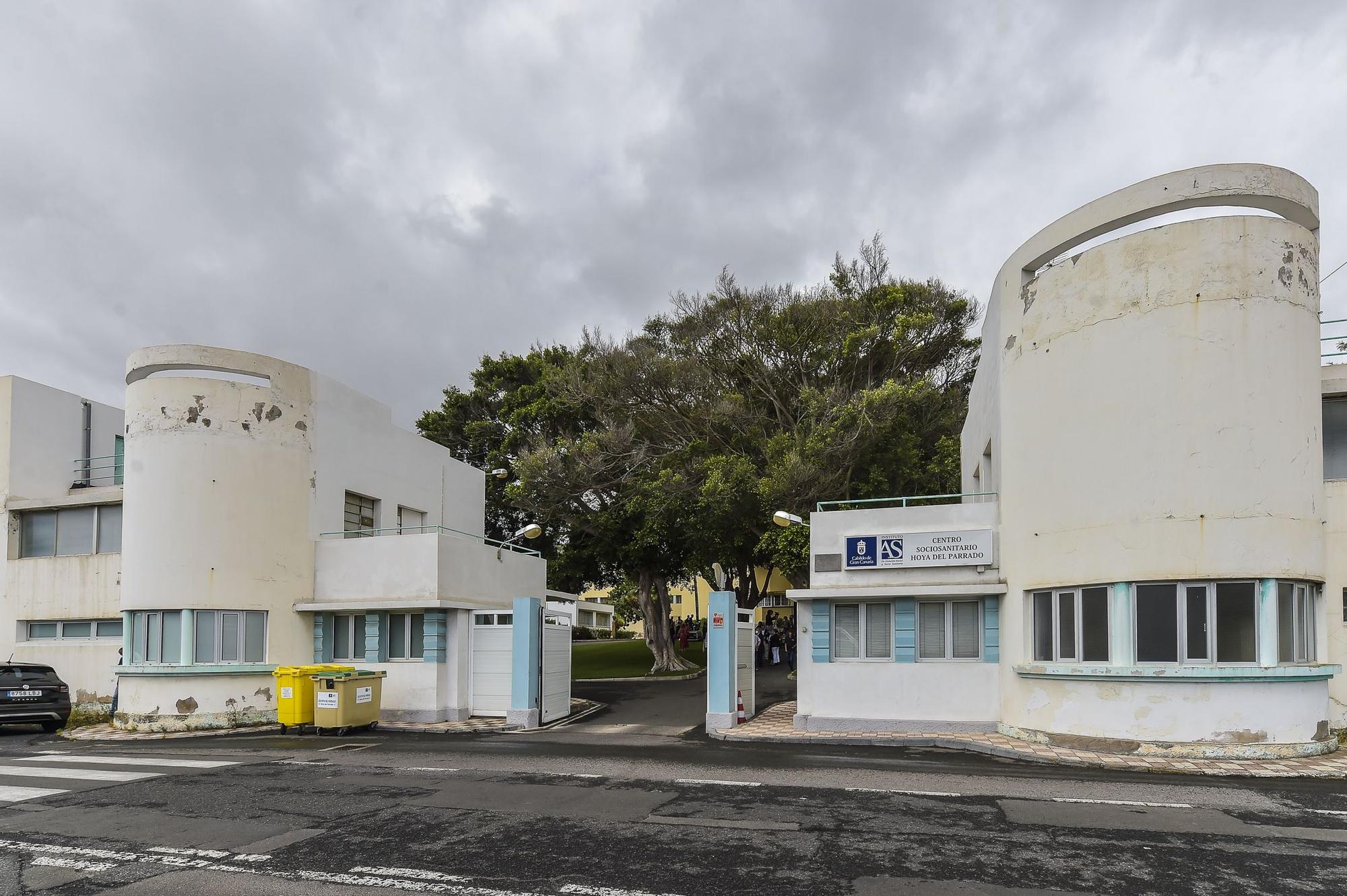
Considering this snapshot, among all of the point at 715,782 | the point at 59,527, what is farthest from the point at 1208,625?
the point at 59,527

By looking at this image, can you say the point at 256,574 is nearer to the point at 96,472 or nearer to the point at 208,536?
the point at 208,536

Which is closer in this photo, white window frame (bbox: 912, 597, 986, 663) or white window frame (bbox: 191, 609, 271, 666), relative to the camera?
white window frame (bbox: 912, 597, 986, 663)

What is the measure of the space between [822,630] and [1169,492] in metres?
5.93

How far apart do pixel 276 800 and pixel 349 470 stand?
12.8m

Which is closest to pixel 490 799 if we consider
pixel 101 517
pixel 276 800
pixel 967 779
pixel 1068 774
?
pixel 276 800

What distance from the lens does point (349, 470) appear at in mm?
22359

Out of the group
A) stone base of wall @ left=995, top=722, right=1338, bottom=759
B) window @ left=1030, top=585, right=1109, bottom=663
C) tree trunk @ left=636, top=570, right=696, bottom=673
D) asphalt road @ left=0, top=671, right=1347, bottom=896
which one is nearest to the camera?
asphalt road @ left=0, top=671, right=1347, bottom=896

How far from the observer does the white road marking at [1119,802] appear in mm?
9617

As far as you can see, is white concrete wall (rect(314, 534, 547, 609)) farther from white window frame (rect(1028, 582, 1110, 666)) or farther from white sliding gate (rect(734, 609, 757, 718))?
white window frame (rect(1028, 582, 1110, 666))

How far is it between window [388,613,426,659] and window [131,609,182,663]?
13.0 feet

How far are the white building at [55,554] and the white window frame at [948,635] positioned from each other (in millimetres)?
17520

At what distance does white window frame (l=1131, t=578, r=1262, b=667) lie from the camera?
1334cm

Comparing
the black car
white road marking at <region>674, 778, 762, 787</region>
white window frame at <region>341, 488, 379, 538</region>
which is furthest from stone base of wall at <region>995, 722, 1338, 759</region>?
the black car

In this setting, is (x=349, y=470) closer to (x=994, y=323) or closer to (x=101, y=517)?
(x=101, y=517)
